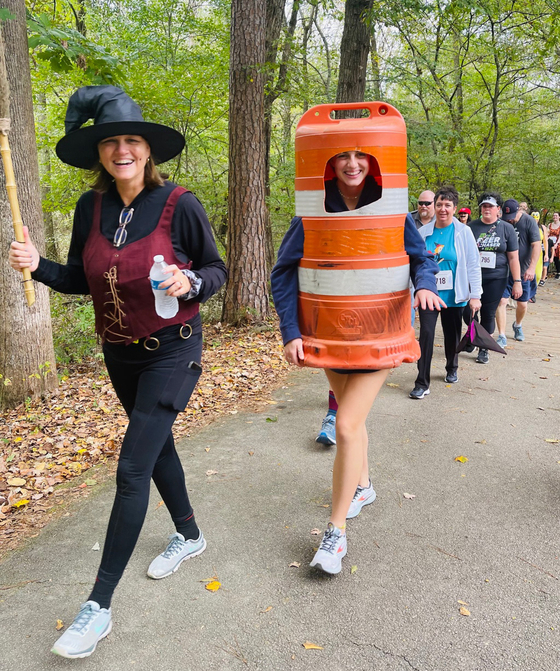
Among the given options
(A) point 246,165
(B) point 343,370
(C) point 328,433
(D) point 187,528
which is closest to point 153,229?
(B) point 343,370

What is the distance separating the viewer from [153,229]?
2.58m

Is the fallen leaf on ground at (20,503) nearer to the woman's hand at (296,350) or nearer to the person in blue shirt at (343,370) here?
the person in blue shirt at (343,370)

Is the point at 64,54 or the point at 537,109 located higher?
the point at 537,109

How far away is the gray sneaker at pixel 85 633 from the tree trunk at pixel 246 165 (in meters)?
6.63

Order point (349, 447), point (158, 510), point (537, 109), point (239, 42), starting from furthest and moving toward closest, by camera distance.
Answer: point (537, 109) → point (239, 42) → point (158, 510) → point (349, 447)

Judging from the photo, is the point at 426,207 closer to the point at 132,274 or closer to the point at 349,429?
the point at 349,429

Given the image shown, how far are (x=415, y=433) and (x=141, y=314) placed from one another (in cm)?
326

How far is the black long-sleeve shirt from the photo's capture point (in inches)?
103

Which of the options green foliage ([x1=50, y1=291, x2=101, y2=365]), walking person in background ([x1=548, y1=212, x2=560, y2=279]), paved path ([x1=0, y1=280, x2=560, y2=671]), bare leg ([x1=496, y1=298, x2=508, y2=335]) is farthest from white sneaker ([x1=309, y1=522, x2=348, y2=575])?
walking person in background ([x1=548, y1=212, x2=560, y2=279])

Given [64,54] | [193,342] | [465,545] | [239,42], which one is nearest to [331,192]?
[193,342]

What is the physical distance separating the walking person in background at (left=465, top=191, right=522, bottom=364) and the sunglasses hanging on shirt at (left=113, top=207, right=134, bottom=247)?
600cm

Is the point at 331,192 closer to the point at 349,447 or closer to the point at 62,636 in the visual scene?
the point at 349,447

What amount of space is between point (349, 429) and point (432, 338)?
11.8 feet

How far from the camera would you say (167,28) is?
1348 cm
